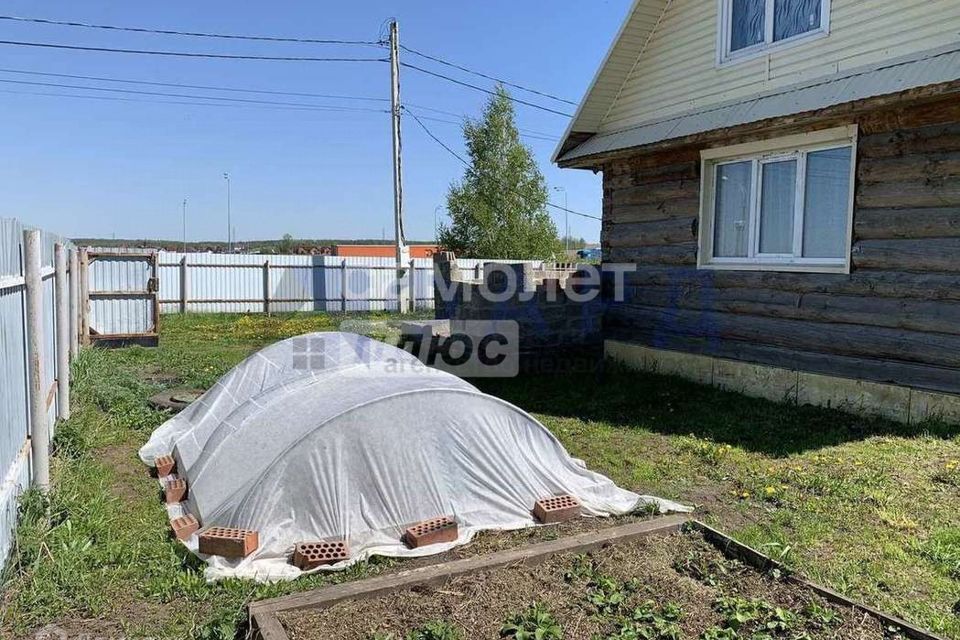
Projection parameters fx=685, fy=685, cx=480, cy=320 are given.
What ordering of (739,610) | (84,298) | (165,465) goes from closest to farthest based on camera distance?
(739,610) → (165,465) → (84,298)

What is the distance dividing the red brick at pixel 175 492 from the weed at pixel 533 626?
8.65 feet

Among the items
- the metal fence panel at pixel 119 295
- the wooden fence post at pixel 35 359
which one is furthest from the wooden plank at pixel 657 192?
the metal fence panel at pixel 119 295

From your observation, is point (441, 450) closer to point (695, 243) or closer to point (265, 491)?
point (265, 491)

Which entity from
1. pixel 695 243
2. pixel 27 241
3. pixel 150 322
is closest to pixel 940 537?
pixel 695 243

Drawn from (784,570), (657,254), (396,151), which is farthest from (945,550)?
(396,151)

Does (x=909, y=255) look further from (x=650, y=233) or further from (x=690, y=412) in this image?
(x=650, y=233)

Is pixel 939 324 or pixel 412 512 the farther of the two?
pixel 939 324

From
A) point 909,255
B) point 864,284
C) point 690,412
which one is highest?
point 909,255

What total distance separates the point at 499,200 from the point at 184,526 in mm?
26370

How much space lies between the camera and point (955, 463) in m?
5.14

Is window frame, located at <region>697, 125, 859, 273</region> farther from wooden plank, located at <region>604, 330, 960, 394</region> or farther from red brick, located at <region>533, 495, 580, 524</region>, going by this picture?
red brick, located at <region>533, 495, 580, 524</region>

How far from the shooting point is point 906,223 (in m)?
6.32

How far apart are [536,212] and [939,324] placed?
24639 mm

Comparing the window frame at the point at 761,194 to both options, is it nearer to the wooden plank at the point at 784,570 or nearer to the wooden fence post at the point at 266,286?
the wooden plank at the point at 784,570
